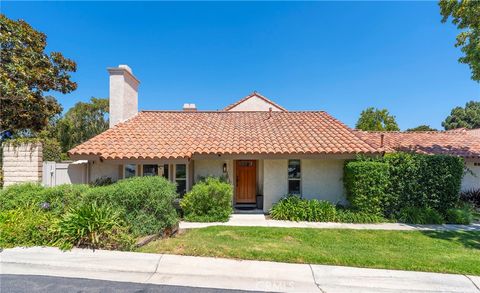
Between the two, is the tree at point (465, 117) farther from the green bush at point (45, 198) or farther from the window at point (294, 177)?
the green bush at point (45, 198)

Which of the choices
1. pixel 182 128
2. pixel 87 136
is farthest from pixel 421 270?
pixel 87 136

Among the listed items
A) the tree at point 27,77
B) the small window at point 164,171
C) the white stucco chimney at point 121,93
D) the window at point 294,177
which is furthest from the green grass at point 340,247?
the tree at point 27,77

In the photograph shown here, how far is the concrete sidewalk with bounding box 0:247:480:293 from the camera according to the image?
419 cm

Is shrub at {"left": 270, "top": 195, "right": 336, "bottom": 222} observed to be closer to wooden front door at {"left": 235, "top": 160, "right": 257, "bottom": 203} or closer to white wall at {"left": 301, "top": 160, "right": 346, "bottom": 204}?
white wall at {"left": 301, "top": 160, "right": 346, "bottom": 204}

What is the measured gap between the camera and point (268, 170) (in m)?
10.2

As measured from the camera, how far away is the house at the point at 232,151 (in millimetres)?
9437

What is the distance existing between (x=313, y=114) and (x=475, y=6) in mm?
7923

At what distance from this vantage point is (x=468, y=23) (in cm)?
949

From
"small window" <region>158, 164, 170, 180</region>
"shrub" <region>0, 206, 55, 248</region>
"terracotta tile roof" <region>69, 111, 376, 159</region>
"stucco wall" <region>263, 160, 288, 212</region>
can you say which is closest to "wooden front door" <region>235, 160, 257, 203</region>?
"stucco wall" <region>263, 160, 288, 212</region>

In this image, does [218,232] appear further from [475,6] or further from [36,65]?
[36,65]

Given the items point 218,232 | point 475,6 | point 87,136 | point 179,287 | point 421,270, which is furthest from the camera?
point 87,136

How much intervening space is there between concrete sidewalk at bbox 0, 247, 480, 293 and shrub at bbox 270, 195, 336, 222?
432cm

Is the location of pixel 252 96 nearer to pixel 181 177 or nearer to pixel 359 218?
pixel 181 177

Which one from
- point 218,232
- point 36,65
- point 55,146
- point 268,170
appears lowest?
point 218,232
